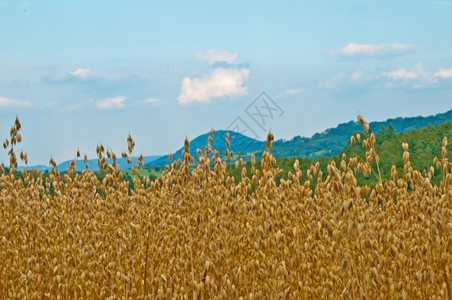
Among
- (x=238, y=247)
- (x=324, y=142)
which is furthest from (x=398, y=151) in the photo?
(x=324, y=142)

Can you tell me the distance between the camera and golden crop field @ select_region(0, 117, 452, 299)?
3.17 m

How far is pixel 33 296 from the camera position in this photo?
11.5 ft

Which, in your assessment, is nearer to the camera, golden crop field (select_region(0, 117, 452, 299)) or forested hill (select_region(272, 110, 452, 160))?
golden crop field (select_region(0, 117, 452, 299))

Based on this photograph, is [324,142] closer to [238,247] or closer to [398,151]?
[398,151]

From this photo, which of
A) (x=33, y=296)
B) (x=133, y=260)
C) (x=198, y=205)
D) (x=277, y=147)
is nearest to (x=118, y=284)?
(x=133, y=260)

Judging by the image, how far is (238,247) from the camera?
402cm

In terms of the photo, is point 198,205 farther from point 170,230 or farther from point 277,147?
point 277,147

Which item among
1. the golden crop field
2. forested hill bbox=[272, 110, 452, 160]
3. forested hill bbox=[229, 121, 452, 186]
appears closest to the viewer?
the golden crop field

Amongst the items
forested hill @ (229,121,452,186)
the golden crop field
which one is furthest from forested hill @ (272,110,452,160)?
the golden crop field

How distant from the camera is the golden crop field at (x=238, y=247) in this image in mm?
3166

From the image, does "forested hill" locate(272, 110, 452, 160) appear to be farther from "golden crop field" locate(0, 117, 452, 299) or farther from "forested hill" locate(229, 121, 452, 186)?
"golden crop field" locate(0, 117, 452, 299)

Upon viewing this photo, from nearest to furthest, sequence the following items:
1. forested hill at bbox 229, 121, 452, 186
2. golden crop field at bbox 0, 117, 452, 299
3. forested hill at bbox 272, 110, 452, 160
→ 1. golden crop field at bbox 0, 117, 452, 299
2. forested hill at bbox 229, 121, 452, 186
3. forested hill at bbox 272, 110, 452, 160

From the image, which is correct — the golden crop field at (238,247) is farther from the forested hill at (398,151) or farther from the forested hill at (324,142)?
the forested hill at (324,142)

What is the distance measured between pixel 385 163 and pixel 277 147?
20.1 metres
